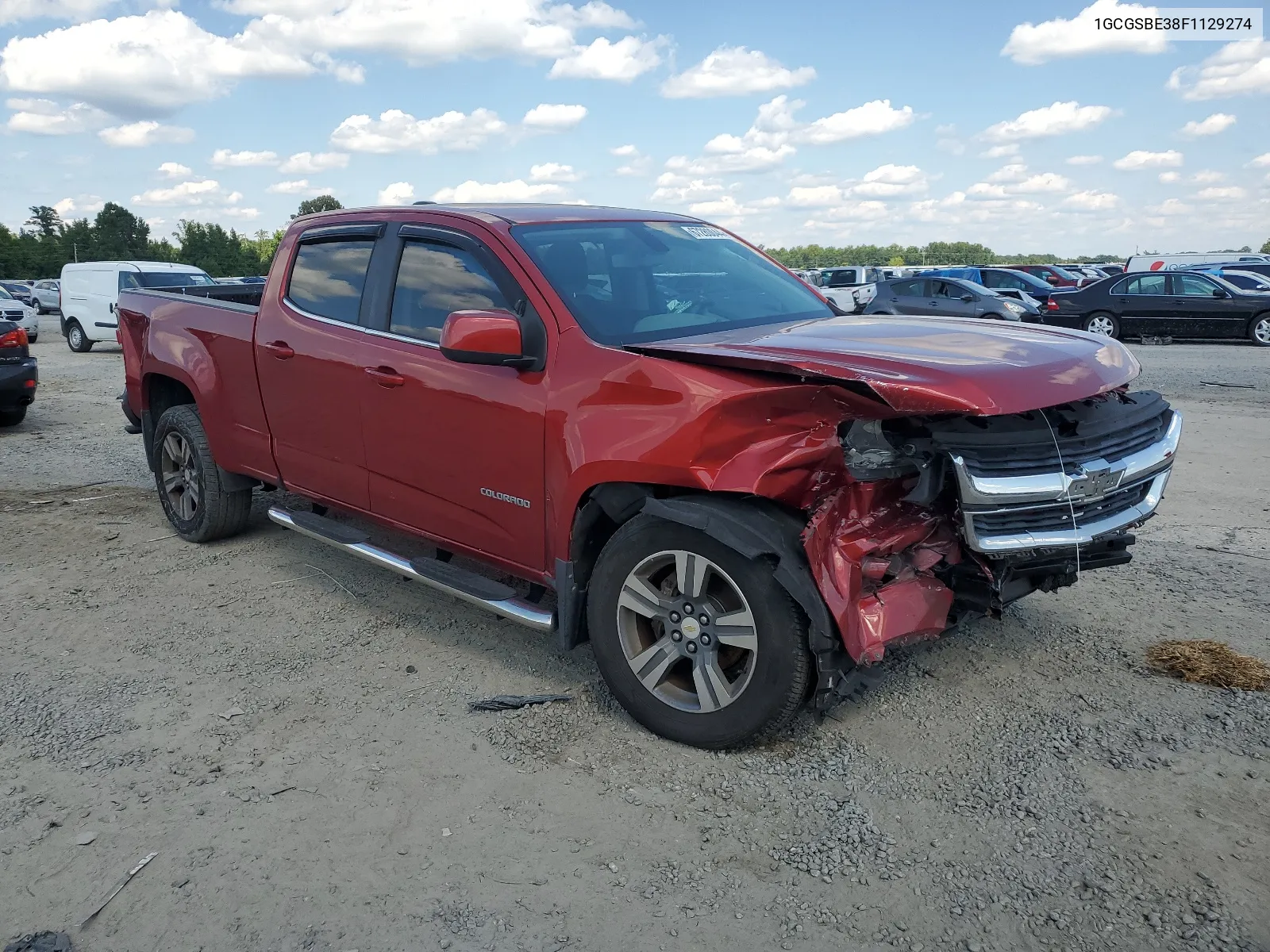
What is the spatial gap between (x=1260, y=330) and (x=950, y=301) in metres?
5.68

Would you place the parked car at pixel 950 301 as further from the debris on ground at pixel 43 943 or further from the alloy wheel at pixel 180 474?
the debris on ground at pixel 43 943

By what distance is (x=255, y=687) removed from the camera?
4102 mm

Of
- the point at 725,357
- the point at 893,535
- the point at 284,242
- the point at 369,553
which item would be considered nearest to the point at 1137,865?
the point at 893,535

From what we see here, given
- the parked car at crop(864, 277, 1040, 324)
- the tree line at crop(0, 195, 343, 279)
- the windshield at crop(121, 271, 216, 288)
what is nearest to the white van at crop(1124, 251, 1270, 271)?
the parked car at crop(864, 277, 1040, 324)

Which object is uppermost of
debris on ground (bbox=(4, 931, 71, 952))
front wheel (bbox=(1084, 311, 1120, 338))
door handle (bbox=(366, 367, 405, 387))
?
door handle (bbox=(366, 367, 405, 387))

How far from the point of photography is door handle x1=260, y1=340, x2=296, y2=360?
4949 mm

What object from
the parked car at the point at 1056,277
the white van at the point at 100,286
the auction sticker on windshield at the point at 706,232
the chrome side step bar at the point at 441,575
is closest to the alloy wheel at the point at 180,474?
the chrome side step bar at the point at 441,575

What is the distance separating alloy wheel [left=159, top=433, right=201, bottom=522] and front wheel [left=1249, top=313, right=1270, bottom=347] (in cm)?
1913

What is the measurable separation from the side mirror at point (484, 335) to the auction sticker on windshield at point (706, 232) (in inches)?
57.0

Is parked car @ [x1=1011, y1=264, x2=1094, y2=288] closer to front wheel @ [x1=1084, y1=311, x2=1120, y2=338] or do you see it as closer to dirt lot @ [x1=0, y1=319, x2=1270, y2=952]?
front wheel @ [x1=1084, y1=311, x2=1120, y2=338]

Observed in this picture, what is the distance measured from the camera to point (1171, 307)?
1947 cm

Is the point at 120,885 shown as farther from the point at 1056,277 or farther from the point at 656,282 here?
the point at 1056,277

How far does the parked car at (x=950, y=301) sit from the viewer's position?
821 inches

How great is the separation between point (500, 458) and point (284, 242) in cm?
220
